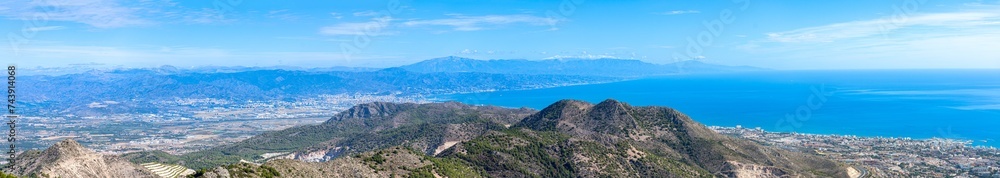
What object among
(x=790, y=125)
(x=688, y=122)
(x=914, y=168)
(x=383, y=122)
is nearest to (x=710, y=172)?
(x=688, y=122)

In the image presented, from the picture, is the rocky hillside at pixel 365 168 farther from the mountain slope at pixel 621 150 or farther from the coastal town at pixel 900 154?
the coastal town at pixel 900 154

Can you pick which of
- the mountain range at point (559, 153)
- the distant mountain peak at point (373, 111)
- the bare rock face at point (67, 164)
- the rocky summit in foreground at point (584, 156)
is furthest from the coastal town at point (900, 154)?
the distant mountain peak at point (373, 111)

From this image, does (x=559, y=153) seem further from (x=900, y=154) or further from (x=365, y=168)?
(x=900, y=154)

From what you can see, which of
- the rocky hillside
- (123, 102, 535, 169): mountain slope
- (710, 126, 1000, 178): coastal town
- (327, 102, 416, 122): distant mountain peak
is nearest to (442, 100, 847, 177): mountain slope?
the rocky hillside

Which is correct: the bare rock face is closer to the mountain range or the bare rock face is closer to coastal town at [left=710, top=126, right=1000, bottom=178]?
the mountain range

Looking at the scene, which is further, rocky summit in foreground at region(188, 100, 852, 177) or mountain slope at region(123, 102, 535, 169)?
mountain slope at region(123, 102, 535, 169)

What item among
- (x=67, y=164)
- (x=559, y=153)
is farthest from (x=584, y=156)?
(x=67, y=164)

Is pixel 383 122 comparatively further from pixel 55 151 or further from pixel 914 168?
pixel 55 151
